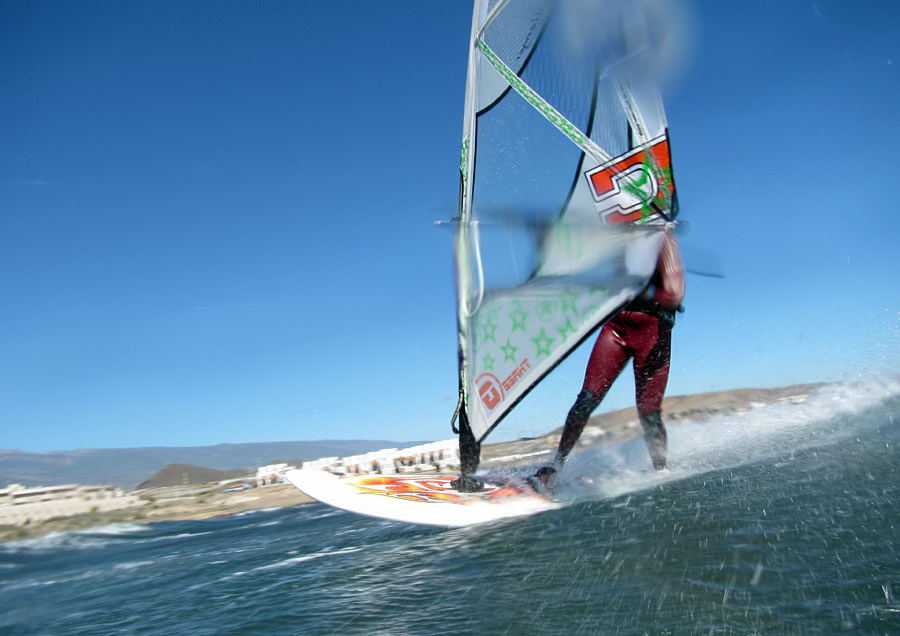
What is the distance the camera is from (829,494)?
5398mm

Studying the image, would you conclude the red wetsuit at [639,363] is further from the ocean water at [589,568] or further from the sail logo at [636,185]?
the sail logo at [636,185]

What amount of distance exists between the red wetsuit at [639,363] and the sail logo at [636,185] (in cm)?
93

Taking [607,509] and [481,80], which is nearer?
[607,509]

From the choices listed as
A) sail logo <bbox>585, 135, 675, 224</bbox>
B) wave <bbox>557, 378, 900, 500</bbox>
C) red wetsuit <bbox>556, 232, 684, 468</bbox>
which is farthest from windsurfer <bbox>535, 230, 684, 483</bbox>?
sail logo <bbox>585, 135, 675, 224</bbox>

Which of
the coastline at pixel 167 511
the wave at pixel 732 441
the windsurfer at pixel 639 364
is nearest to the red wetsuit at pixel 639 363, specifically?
the windsurfer at pixel 639 364

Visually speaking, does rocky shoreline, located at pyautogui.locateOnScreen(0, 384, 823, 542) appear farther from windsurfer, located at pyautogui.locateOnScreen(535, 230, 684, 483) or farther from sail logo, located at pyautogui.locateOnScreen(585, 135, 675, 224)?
sail logo, located at pyautogui.locateOnScreen(585, 135, 675, 224)

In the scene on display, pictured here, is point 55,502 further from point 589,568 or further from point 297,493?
point 589,568

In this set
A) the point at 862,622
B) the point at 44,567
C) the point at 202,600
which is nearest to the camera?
the point at 862,622

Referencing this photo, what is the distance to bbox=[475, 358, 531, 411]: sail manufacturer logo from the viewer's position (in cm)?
663

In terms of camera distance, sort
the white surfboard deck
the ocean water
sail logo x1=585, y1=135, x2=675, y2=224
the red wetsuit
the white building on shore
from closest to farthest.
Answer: the ocean water < sail logo x1=585, y1=135, x2=675, y2=224 < the red wetsuit < the white surfboard deck < the white building on shore

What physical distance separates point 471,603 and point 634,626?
3.91 feet

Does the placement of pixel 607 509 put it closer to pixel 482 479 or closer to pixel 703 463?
pixel 482 479

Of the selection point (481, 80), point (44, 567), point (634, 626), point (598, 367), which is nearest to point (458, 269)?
point (598, 367)

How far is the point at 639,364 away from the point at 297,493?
1635cm
